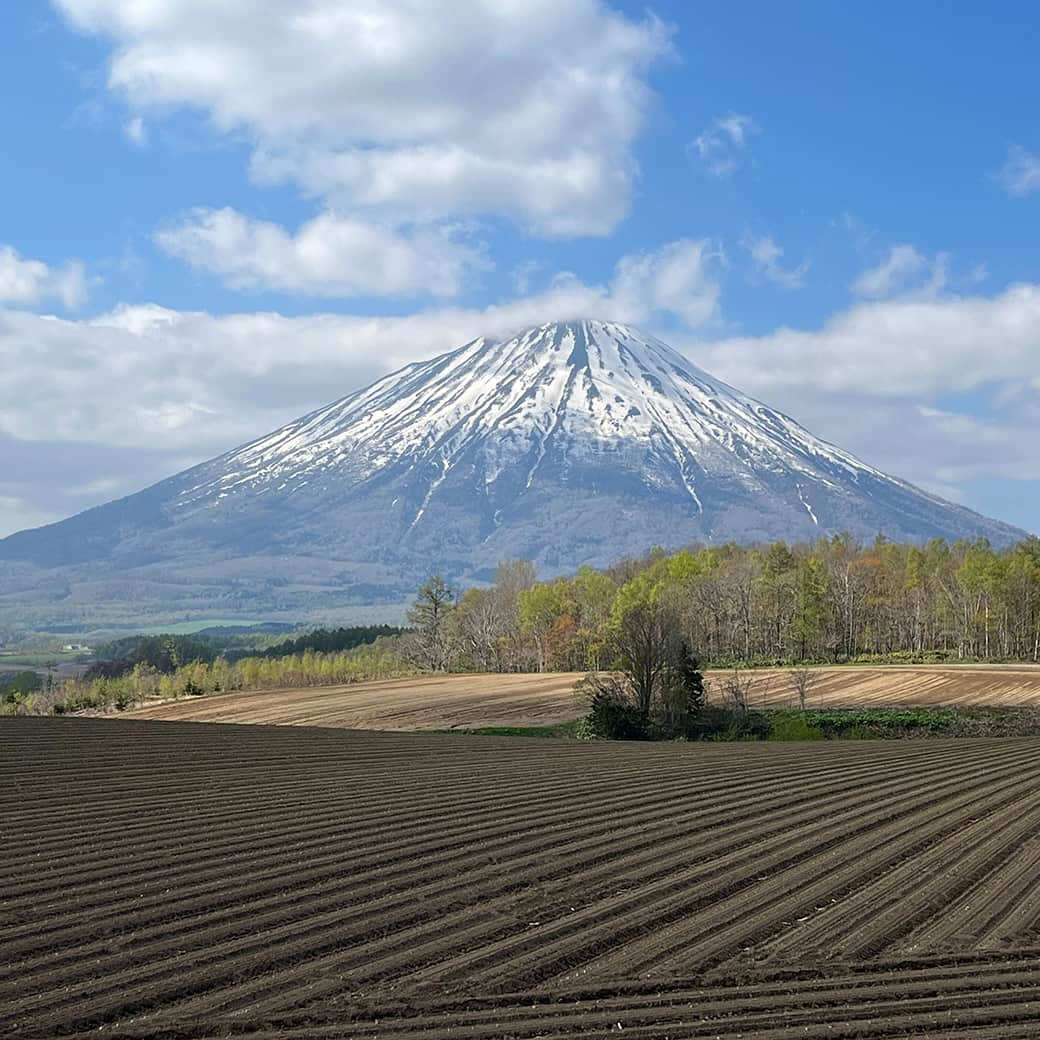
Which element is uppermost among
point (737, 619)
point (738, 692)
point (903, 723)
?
point (737, 619)

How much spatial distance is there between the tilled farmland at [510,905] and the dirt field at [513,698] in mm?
32249

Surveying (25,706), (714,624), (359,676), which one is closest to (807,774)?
(25,706)

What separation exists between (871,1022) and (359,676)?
89177 mm

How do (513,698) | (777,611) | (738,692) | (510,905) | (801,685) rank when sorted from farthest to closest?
(777,611) < (513,698) < (801,685) < (738,692) < (510,905)

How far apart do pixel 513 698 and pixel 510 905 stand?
5347cm

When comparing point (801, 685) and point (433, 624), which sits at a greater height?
point (433, 624)

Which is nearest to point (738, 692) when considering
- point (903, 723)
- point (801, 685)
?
point (801, 685)

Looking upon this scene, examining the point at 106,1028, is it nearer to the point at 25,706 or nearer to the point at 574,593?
the point at 25,706

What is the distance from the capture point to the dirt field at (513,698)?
5936cm

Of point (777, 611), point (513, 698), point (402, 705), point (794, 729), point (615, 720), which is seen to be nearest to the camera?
point (615, 720)

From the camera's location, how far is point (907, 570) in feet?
323

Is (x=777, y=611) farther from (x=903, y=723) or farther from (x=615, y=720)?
(x=615, y=720)

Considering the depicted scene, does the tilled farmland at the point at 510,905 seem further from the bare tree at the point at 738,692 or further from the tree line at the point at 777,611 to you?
the tree line at the point at 777,611

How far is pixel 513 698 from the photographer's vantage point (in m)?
69.2
